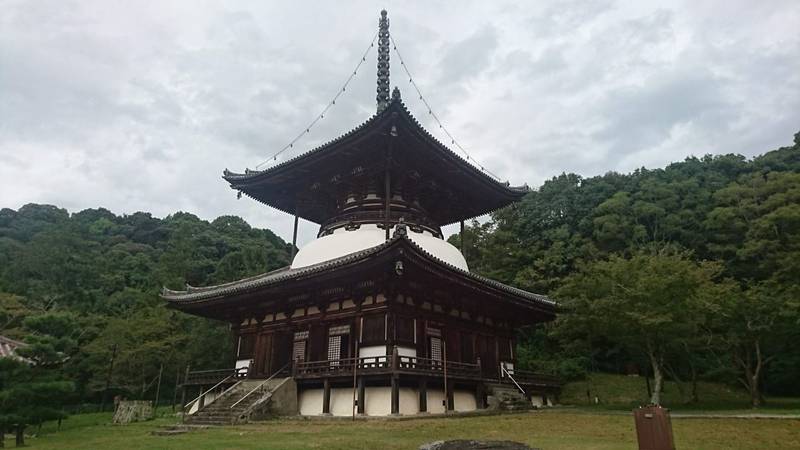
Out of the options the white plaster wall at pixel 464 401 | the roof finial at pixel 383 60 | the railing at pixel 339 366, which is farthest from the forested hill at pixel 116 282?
the roof finial at pixel 383 60

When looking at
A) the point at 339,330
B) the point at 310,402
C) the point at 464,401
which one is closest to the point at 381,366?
the point at 339,330

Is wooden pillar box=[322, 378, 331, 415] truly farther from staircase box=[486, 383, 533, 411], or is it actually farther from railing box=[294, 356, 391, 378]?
staircase box=[486, 383, 533, 411]

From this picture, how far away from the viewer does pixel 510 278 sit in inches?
1900

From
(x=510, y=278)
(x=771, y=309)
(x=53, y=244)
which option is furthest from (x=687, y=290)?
(x=53, y=244)

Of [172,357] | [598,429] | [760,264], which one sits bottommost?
[598,429]

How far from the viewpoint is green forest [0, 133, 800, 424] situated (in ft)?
68.7

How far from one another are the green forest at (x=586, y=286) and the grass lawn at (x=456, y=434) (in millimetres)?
3683

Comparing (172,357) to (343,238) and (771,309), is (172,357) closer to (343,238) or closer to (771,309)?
(343,238)

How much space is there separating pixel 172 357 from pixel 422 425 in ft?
98.0

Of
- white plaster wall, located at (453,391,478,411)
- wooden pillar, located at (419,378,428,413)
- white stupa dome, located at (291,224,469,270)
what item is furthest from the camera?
white stupa dome, located at (291,224,469,270)

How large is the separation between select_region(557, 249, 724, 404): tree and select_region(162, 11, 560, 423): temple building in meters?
2.78

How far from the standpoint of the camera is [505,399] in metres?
20.9

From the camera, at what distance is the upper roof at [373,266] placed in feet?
57.8

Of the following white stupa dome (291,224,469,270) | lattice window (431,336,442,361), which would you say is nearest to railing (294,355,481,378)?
lattice window (431,336,442,361)
